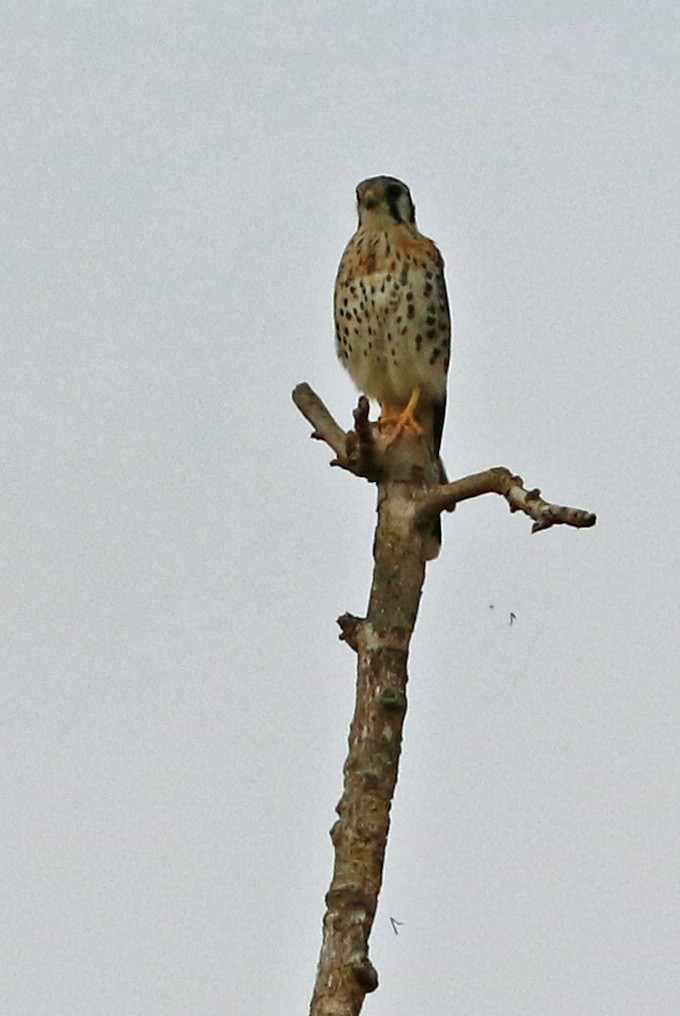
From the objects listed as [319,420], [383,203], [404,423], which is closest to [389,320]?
[383,203]

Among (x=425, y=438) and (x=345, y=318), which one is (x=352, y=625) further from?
(x=345, y=318)

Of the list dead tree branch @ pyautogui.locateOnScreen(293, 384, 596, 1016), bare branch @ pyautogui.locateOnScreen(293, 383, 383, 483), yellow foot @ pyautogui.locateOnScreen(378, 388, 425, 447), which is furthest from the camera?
yellow foot @ pyautogui.locateOnScreen(378, 388, 425, 447)

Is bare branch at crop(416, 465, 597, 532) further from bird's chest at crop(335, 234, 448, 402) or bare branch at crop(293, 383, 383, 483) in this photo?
bird's chest at crop(335, 234, 448, 402)

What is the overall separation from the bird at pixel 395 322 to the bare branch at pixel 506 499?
2.69 m

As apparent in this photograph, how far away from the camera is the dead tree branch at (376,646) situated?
14.3 feet

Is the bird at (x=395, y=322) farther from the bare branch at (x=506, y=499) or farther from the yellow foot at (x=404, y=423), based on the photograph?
the bare branch at (x=506, y=499)

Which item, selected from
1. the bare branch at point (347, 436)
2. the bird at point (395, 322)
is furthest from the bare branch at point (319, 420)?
the bird at point (395, 322)

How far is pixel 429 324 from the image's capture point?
26.3 feet

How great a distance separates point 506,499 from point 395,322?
315 centimetres

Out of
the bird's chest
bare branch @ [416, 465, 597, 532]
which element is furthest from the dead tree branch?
the bird's chest

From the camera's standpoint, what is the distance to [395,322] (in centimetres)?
796

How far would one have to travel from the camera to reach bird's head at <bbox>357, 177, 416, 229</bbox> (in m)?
8.39

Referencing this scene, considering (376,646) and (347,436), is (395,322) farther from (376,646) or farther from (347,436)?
(376,646)

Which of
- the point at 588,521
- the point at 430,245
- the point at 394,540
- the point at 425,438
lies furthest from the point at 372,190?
the point at 588,521
